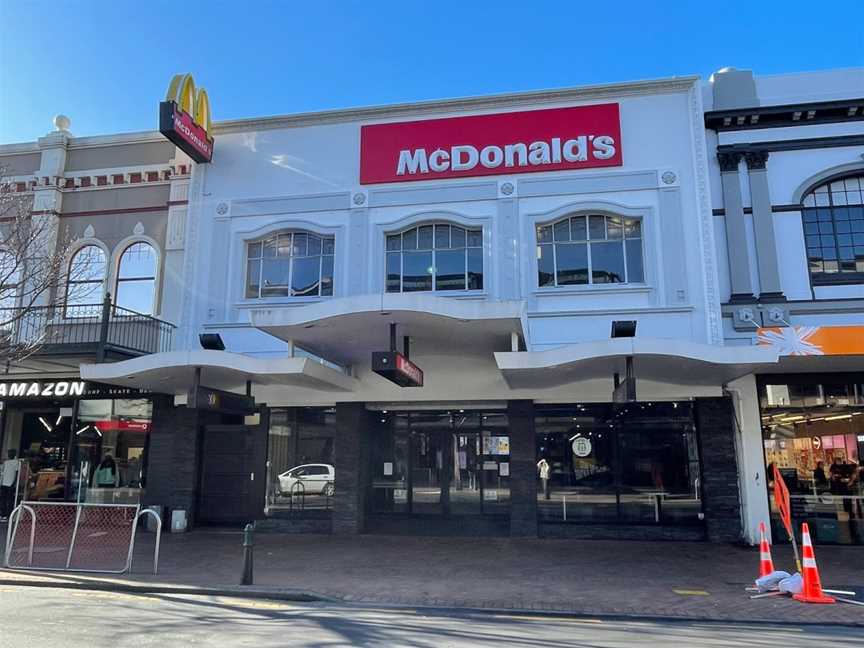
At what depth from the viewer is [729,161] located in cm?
1488

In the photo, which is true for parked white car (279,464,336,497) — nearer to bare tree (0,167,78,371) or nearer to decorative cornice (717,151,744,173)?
bare tree (0,167,78,371)

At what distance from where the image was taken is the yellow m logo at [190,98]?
1538 centimetres

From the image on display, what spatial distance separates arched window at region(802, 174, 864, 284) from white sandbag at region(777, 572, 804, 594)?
752cm

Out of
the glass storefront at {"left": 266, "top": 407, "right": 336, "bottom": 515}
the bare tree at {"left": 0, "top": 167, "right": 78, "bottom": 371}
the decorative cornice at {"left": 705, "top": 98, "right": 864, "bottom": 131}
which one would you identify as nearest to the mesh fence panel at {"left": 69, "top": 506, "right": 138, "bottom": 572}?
the glass storefront at {"left": 266, "top": 407, "right": 336, "bottom": 515}

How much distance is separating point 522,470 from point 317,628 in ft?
25.9

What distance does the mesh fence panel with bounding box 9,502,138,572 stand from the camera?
35.1ft

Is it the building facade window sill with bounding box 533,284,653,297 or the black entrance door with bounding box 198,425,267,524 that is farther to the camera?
Result: the black entrance door with bounding box 198,425,267,524

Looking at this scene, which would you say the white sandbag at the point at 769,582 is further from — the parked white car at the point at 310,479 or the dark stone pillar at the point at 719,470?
the parked white car at the point at 310,479

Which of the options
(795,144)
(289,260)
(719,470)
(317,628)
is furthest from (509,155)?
(317,628)

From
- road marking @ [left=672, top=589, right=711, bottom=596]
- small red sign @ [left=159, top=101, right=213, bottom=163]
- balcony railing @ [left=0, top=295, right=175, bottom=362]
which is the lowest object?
road marking @ [left=672, top=589, right=711, bottom=596]

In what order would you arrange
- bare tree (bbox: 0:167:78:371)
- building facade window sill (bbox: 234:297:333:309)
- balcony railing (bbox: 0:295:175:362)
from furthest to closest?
1. building facade window sill (bbox: 234:297:333:309)
2. balcony railing (bbox: 0:295:175:362)
3. bare tree (bbox: 0:167:78:371)

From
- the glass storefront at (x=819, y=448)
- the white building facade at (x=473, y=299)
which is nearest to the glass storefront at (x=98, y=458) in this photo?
the white building facade at (x=473, y=299)

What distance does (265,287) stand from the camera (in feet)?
53.4

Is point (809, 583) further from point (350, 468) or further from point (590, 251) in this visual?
point (350, 468)
